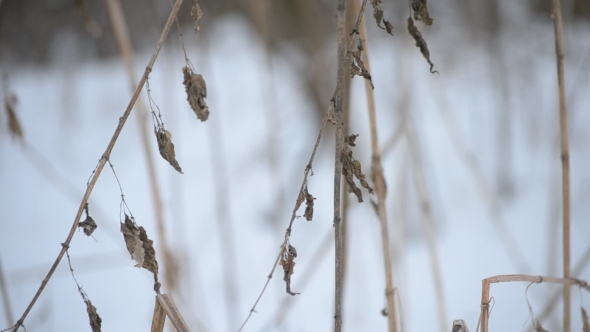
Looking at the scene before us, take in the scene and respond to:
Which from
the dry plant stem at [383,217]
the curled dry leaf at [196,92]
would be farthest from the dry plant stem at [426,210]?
the curled dry leaf at [196,92]

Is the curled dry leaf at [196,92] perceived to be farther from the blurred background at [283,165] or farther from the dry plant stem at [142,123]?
the dry plant stem at [142,123]

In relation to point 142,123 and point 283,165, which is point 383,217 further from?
point 283,165

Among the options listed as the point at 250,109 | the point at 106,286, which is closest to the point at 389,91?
the point at 250,109

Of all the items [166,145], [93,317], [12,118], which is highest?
[12,118]

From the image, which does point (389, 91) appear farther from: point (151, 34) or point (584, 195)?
point (151, 34)

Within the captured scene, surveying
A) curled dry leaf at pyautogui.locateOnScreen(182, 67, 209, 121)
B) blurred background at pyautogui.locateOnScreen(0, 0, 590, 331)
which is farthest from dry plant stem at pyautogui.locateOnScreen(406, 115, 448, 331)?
curled dry leaf at pyautogui.locateOnScreen(182, 67, 209, 121)

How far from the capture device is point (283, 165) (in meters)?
2.28

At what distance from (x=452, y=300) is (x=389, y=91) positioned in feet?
4.10

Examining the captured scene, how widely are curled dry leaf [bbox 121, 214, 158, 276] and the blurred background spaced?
8.7 inches

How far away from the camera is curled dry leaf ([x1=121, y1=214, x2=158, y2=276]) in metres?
0.46

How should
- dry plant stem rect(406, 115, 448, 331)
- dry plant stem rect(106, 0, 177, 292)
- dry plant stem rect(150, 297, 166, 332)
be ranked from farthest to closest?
dry plant stem rect(406, 115, 448, 331), dry plant stem rect(106, 0, 177, 292), dry plant stem rect(150, 297, 166, 332)

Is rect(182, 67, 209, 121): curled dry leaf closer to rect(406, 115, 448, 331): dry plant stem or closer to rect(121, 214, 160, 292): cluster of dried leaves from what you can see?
rect(121, 214, 160, 292): cluster of dried leaves

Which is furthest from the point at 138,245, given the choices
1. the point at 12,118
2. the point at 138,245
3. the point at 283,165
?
the point at 283,165

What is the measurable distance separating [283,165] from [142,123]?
139 centimetres
